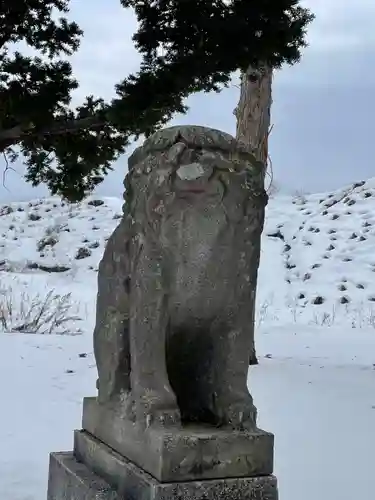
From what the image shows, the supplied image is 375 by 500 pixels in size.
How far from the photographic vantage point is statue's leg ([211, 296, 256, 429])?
1920 millimetres

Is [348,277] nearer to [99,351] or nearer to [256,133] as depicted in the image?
[256,133]

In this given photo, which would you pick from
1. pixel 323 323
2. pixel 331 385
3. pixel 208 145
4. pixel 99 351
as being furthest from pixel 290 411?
pixel 323 323

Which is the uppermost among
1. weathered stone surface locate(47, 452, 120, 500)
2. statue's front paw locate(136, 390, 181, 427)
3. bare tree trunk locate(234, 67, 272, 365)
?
bare tree trunk locate(234, 67, 272, 365)

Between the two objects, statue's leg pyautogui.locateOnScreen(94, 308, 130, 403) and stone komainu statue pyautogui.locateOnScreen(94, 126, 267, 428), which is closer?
stone komainu statue pyautogui.locateOnScreen(94, 126, 267, 428)

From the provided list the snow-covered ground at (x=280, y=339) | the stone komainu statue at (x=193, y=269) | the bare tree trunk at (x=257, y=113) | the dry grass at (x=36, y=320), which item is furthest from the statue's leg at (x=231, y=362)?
the dry grass at (x=36, y=320)

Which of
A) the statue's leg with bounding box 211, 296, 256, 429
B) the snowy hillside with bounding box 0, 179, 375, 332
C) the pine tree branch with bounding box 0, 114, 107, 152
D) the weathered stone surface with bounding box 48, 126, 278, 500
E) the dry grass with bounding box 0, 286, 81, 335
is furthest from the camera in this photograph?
the snowy hillside with bounding box 0, 179, 375, 332

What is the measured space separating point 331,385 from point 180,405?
9.30ft

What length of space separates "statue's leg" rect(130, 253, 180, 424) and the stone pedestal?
0.29ft

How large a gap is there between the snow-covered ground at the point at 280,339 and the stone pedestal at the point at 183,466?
1.03m

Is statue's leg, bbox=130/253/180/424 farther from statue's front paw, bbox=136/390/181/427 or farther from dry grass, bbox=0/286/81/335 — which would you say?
dry grass, bbox=0/286/81/335

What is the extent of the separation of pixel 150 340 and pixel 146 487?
0.38 m

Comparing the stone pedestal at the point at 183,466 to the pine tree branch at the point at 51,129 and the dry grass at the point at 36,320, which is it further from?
the dry grass at the point at 36,320

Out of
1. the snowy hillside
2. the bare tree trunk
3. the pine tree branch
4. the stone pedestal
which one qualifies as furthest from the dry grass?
the stone pedestal

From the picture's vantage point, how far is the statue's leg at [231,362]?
6.30 ft
